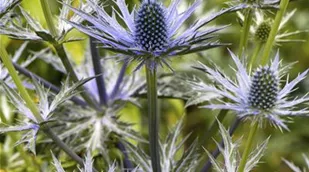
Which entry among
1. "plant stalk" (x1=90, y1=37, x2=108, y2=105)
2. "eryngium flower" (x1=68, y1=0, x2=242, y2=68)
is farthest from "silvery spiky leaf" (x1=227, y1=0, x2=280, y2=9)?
"plant stalk" (x1=90, y1=37, x2=108, y2=105)

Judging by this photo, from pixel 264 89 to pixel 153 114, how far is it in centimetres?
17

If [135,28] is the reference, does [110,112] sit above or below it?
below

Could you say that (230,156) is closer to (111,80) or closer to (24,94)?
(24,94)

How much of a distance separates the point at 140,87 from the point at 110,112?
0.36 ft

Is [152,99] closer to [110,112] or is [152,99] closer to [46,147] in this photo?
[110,112]

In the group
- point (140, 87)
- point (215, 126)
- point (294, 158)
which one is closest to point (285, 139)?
point (294, 158)

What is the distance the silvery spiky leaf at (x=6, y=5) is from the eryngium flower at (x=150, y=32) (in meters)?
0.10

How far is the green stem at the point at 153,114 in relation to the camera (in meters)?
0.77

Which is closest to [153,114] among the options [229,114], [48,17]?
[48,17]

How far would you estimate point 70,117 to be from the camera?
44.1 inches

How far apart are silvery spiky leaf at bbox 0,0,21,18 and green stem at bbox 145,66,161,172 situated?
219 mm

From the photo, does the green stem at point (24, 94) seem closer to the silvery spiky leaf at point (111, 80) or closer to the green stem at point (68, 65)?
the green stem at point (68, 65)

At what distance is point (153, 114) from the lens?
0.80 metres

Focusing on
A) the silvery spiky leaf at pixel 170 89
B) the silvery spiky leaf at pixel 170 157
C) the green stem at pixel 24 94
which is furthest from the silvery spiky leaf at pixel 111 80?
the green stem at pixel 24 94
